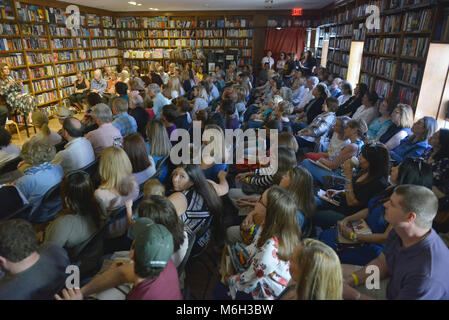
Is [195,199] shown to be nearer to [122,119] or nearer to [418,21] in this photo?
[122,119]

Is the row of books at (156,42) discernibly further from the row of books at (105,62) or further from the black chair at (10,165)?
the black chair at (10,165)

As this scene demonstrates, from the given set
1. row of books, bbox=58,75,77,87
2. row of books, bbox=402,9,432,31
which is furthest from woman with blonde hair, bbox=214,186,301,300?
row of books, bbox=58,75,77,87

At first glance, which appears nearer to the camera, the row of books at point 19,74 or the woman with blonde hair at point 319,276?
the woman with blonde hair at point 319,276

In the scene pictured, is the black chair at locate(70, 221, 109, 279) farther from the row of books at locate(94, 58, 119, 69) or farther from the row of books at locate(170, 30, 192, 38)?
the row of books at locate(170, 30, 192, 38)

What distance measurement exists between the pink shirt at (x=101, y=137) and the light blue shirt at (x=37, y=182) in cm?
85

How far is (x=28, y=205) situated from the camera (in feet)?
6.90

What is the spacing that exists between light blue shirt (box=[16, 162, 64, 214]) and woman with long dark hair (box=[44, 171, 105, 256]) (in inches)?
26.8

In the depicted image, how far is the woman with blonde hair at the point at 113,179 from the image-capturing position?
210 cm

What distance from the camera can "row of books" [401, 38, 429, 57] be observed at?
3386 millimetres

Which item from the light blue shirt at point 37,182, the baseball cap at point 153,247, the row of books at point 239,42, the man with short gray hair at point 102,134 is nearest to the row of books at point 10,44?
the man with short gray hair at point 102,134
